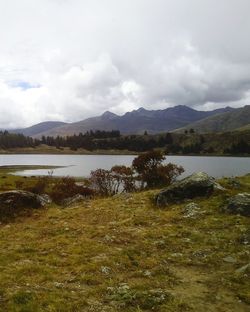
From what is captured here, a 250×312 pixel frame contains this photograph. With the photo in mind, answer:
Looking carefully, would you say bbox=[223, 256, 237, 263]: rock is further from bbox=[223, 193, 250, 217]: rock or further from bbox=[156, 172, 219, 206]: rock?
bbox=[156, 172, 219, 206]: rock


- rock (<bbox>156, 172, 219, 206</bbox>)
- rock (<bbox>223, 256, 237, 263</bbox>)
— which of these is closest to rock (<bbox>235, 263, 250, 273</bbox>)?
rock (<bbox>223, 256, 237, 263</bbox>)

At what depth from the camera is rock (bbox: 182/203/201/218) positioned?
2167cm

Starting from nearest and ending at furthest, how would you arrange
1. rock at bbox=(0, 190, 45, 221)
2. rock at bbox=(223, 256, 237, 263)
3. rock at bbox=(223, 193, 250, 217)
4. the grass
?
the grass
rock at bbox=(223, 256, 237, 263)
rock at bbox=(223, 193, 250, 217)
rock at bbox=(0, 190, 45, 221)

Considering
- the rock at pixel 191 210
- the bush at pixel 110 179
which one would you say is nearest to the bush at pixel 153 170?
the bush at pixel 110 179

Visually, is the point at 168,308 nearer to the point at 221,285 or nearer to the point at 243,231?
the point at 221,285

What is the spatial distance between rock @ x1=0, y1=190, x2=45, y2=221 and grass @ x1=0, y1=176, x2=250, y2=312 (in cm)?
122

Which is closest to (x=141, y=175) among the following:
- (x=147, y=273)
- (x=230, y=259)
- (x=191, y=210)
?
(x=191, y=210)

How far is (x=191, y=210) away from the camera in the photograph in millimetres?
22516

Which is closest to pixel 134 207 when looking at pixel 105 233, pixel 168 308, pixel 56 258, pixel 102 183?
pixel 105 233

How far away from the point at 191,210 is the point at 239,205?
8.98 feet

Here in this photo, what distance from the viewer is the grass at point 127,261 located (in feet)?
35.4

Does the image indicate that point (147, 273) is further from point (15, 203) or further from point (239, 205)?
point (15, 203)

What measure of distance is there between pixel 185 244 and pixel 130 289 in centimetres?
578

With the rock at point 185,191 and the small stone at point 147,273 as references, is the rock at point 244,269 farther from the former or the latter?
the rock at point 185,191
